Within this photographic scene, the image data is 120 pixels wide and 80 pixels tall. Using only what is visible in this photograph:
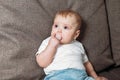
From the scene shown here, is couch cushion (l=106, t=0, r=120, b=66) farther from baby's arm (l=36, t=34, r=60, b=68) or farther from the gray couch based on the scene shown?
baby's arm (l=36, t=34, r=60, b=68)

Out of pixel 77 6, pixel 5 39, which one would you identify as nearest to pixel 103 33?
pixel 77 6

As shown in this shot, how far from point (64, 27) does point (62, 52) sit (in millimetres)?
130

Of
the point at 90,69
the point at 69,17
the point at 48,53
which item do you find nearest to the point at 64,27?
the point at 69,17

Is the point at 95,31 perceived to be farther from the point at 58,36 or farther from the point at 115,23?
the point at 58,36

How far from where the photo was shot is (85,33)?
1.50 meters

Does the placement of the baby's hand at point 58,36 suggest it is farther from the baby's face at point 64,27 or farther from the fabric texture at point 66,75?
the fabric texture at point 66,75

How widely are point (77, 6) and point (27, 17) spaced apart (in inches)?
12.0

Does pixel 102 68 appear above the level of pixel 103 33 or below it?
below

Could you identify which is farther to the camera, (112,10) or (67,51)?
(112,10)

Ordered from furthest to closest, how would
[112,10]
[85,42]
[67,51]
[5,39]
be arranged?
[112,10]
[85,42]
[67,51]
[5,39]

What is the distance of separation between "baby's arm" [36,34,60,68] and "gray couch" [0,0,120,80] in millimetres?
35

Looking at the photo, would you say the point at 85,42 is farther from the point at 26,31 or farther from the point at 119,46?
the point at 26,31

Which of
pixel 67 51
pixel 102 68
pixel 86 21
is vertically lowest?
pixel 102 68

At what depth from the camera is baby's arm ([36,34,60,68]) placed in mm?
1322
